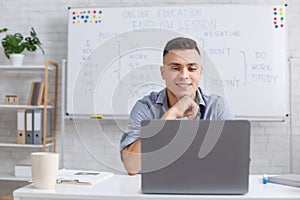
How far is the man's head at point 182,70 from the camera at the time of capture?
1.79m

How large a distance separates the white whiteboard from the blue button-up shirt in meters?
1.15

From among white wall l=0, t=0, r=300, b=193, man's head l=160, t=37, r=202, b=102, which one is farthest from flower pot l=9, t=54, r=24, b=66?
man's head l=160, t=37, r=202, b=102

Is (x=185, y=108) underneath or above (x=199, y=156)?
above

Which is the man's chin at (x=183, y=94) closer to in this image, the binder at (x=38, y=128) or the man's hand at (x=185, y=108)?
the man's hand at (x=185, y=108)

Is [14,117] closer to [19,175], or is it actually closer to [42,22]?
[19,175]

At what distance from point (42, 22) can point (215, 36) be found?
1.46m

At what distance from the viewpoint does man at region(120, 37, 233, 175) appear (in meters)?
1.72

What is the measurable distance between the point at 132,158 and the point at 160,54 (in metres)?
1.66

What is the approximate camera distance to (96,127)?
11.3 ft

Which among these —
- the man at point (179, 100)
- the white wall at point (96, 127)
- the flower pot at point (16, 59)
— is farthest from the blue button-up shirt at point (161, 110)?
the flower pot at point (16, 59)

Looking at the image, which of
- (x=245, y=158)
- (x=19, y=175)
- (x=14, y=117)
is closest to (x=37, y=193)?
(x=245, y=158)

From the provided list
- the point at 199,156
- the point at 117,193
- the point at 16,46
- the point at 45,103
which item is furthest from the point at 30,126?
the point at 199,156

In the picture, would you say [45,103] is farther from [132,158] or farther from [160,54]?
[132,158]

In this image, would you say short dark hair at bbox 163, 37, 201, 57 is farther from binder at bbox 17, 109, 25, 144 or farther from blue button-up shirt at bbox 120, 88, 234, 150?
binder at bbox 17, 109, 25, 144
